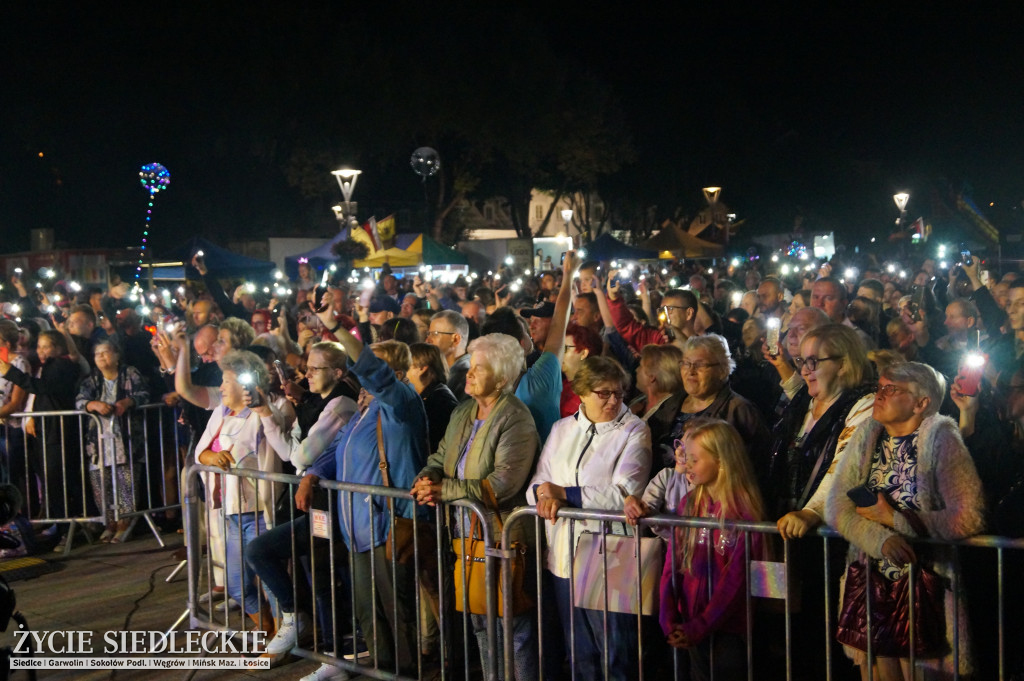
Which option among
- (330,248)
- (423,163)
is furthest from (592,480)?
(423,163)

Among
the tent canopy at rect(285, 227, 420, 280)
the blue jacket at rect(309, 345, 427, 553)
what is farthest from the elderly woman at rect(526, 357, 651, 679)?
the tent canopy at rect(285, 227, 420, 280)

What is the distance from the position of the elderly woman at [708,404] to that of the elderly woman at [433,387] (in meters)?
1.24

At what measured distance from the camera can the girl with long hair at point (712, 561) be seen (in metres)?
4.15

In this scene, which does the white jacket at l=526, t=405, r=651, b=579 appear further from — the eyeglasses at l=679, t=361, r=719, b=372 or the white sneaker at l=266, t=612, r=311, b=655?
the white sneaker at l=266, t=612, r=311, b=655

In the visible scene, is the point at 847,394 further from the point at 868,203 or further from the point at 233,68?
the point at 868,203

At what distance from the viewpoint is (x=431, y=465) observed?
516 cm

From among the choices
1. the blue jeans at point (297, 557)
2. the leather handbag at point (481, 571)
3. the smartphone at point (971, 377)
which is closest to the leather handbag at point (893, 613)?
the smartphone at point (971, 377)

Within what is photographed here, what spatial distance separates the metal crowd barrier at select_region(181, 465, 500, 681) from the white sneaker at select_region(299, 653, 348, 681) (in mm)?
80

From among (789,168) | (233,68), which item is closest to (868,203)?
(789,168)

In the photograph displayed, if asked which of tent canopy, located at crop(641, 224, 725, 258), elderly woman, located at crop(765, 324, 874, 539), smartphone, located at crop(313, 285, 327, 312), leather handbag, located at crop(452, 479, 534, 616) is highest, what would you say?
tent canopy, located at crop(641, 224, 725, 258)

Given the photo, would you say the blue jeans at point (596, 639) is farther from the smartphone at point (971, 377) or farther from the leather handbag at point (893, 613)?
the smartphone at point (971, 377)

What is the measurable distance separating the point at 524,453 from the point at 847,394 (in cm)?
156

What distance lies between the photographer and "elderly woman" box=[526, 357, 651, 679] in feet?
15.0

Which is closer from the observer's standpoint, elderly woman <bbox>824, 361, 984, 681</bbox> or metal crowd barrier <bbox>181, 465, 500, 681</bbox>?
elderly woman <bbox>824, 361, 984, 681</bbox>
